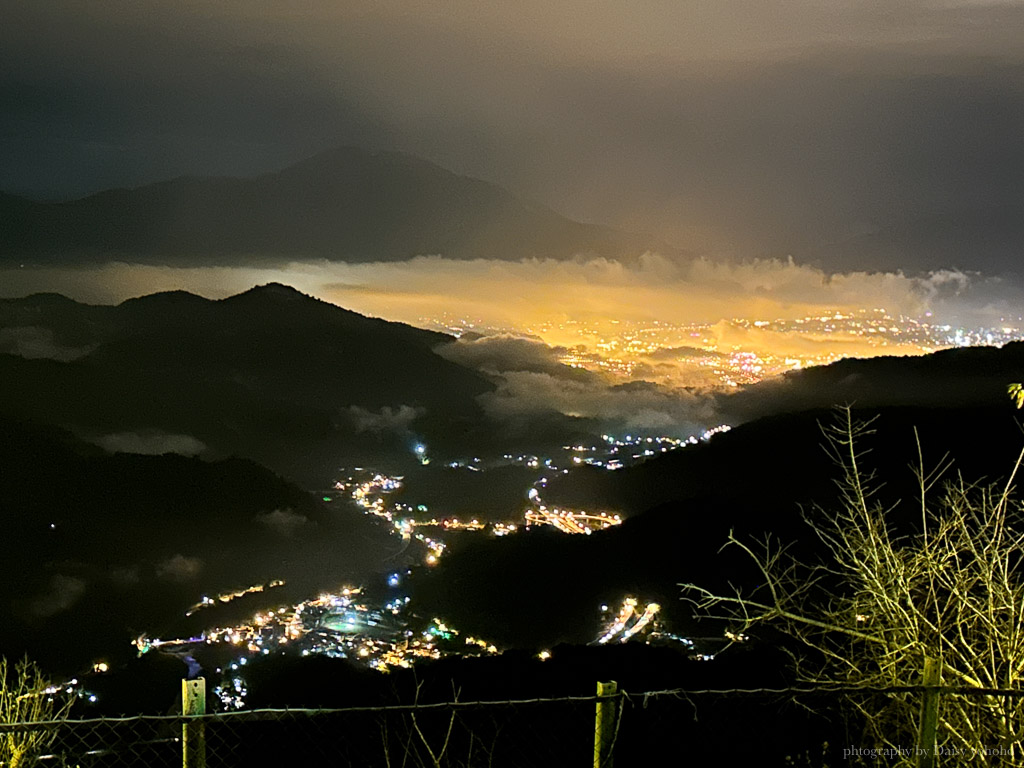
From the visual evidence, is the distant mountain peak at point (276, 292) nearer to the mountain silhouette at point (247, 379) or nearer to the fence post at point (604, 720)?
the mountain silhouette at point (247, 379)

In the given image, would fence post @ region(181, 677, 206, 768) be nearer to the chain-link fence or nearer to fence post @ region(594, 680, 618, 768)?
the chain-link fence

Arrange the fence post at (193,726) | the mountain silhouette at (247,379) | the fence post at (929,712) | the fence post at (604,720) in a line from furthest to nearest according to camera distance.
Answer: the mountain silhouette at (247,379) < the fence post at (929,712) < the fence post at (604,720) < the fence post at (193,726)

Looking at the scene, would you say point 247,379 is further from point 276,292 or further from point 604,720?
point 604,720

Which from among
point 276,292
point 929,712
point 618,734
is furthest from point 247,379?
point 929,712

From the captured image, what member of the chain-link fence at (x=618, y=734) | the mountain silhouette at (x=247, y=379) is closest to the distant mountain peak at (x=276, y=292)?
the mountain silhouette at (x=247, y=379)

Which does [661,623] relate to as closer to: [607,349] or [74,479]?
[74,479]

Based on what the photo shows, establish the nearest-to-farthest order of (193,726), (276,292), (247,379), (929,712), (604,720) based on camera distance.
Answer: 1. (193,726)
2. (604,720)
3. (929,712)
4. (247,379)
5. (276,292)
